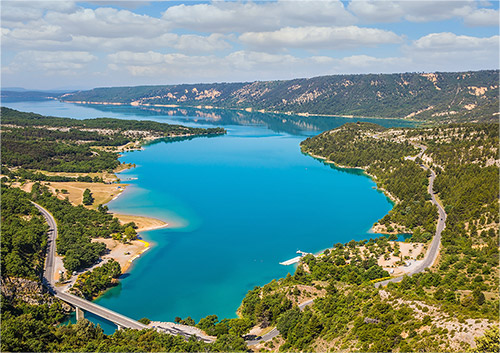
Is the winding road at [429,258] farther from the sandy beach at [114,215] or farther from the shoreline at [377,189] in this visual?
the sandy beach at [114,215]

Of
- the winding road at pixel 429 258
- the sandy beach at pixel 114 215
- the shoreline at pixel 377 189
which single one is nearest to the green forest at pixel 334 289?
the winding road at pixel 429 258

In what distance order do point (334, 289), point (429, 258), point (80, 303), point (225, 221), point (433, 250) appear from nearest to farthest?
point (80, 303), point (334, 289), point (429, 258), point (433, 250), point (225, 221)

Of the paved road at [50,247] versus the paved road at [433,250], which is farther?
the paved road at [50,247]

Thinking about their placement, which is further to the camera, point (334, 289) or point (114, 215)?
point (114, 215)

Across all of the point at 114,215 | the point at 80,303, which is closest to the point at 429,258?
the point at 80,303

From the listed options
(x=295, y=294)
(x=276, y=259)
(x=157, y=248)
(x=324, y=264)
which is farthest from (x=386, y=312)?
(x=157, y=248)

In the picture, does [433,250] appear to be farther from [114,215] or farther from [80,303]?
[114,215]

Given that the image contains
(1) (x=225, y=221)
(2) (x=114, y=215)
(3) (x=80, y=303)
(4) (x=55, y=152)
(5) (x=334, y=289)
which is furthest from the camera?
(4) (x=55, y=152)

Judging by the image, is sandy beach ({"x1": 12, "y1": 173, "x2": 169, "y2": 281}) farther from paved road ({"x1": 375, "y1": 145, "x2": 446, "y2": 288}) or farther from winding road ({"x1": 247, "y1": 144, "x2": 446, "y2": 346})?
paved road ({"x1": 375, "y1": 145, "x2": 446, "y2": 288})

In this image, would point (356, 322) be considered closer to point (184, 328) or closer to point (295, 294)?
point (295, 294)
